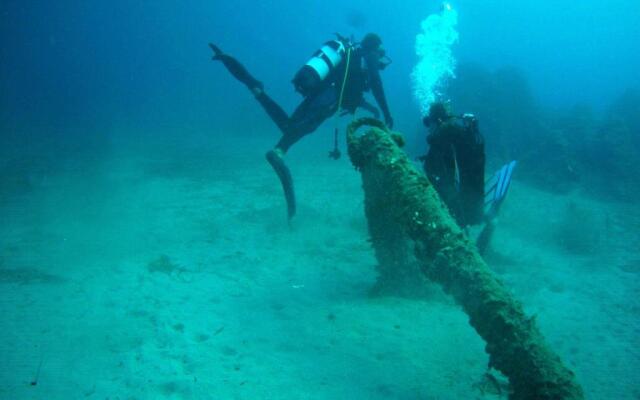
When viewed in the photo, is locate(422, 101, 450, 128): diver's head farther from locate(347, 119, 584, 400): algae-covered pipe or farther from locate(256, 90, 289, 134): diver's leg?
locate(256, 90, 289, 134): diver's leg

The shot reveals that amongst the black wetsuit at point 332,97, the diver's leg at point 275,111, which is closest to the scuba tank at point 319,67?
the black wetsuit at point 332,97

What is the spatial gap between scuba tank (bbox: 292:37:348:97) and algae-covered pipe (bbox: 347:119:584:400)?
8.94 feet

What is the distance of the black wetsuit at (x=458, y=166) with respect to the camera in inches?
177

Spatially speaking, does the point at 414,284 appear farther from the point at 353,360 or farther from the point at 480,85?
the point at 480,85

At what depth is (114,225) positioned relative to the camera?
26.0 feet

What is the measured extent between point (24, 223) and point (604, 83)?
87499 millimetres

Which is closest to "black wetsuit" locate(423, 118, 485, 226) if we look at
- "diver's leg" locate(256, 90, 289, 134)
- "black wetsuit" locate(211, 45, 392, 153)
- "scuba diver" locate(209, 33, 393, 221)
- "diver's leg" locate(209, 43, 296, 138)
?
"scuba diver" locate(209, 33, 393, 221)

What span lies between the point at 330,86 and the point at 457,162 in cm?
338

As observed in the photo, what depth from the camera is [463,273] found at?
9.27 feet

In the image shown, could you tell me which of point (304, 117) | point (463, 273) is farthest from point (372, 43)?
point (463, 273)

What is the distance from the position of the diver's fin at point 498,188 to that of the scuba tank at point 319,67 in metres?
3.46

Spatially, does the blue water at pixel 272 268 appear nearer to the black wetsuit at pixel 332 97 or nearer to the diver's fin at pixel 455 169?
the diver's fin at pixel 455 169

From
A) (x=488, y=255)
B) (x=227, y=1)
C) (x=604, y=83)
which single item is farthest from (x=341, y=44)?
(x=227, y=1)

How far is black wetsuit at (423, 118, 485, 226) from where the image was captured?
4.50 m
